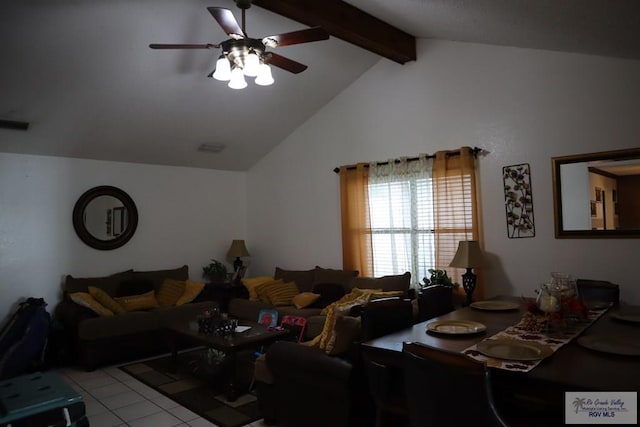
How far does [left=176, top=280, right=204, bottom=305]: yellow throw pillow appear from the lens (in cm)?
523

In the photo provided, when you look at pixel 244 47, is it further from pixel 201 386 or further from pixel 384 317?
pixel 201 386

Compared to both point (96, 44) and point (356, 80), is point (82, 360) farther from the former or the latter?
point (356, 80)

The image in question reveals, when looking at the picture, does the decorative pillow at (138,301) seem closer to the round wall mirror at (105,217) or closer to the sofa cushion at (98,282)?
the sofa cushion at (98,282)

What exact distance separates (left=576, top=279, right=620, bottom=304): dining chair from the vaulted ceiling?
5.63ft

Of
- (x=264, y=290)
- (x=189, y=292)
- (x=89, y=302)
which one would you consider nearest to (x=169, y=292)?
(x=189, y=292)

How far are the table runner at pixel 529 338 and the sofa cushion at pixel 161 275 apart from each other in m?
4.38

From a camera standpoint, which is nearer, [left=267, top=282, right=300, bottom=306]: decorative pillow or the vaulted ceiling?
the vaulted ceiling

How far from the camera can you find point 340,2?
12.4 feet

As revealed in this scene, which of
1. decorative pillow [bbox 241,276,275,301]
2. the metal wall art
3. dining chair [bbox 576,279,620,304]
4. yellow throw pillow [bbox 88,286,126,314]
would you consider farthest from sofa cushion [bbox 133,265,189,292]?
dining chair [bbox 576,279,620,304]

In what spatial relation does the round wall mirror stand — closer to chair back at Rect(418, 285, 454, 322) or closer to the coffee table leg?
the coffee table leg

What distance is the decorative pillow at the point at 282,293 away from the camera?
520 cm

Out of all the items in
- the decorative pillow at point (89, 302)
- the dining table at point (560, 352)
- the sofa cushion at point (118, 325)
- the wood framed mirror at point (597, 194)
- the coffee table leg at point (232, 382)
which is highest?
the wood framed mirror at point (597, 194)

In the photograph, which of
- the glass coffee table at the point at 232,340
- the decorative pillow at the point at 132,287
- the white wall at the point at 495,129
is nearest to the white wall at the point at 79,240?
the decorative pillow at the point at 132,287

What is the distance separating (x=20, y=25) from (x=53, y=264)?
2.71 metres
